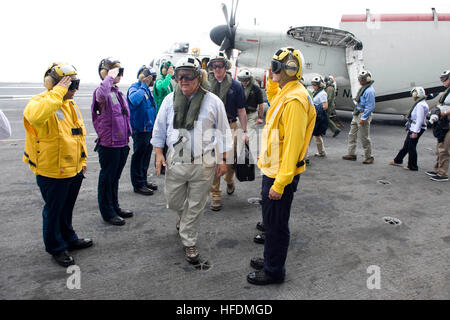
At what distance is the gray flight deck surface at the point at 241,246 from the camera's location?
9.43 feet

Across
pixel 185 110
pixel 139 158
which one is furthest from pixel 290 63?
pixel 139 158

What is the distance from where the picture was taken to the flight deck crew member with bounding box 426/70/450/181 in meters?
6.05

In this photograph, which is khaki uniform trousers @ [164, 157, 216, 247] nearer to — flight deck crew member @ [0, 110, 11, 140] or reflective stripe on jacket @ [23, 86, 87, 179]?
reflective stripe on jacket @ [23, 86, 87, 179]

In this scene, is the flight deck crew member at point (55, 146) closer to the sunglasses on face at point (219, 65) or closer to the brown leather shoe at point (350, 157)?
the sunglasses on face at point (219, 65)

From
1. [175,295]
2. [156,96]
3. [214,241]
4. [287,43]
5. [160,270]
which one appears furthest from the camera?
[287,43]

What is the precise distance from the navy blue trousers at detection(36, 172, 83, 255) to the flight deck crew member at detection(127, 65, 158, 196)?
1.86 metres

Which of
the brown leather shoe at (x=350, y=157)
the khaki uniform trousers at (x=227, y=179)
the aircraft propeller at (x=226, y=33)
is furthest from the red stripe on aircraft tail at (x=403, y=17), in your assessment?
the khaki uniform trousers at (x=227, y=179)

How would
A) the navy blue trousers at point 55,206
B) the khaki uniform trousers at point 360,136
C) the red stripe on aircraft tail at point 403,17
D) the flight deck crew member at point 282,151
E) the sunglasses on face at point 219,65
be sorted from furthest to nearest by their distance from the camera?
the red stripe on aircraft tail at point 403,17
the khaki uniform trousers at point 360,136
the sunglasses on face at point 219,65
the navy blue trousers at point 55,206
the flight deck crew member at point 282,151

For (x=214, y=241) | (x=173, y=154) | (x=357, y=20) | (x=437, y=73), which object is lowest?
(x=214, y=241)

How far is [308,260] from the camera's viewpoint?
341 centimetres

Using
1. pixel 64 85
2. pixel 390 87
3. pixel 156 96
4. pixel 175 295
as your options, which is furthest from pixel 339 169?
pixel 390 87

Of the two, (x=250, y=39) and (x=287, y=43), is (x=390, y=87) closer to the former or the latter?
(x=287, y=43)

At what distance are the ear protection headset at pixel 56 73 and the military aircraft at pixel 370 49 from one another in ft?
28.1

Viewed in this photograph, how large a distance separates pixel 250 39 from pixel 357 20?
406cm
